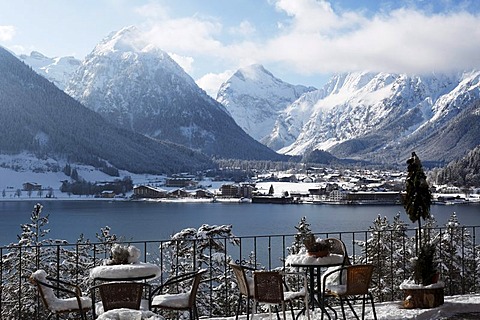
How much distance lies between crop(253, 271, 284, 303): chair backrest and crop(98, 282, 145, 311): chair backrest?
1.05m

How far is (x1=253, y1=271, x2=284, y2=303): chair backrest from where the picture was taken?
5141mm

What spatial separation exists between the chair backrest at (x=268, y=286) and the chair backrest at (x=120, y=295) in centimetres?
105

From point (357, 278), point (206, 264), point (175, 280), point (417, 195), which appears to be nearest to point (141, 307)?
point (175, 280)

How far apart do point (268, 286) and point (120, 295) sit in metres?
1.30

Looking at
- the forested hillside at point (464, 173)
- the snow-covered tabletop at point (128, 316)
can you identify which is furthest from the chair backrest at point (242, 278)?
the forested hillside at point (464, 173)

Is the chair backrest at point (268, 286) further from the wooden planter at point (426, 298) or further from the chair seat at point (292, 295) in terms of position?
the wooden planter at point (426, 298)

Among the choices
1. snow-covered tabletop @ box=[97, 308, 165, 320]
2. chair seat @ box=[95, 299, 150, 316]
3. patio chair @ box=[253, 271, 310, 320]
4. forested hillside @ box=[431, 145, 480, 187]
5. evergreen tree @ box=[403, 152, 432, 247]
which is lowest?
chair seat @ box=[95, 299, 150, 316]

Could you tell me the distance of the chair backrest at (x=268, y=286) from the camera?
5.14 meters

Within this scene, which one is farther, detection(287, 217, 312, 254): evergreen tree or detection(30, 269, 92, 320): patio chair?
detection(287, 217, 312, 254): evergreen tree

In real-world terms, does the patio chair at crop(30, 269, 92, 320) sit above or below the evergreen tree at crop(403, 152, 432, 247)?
below

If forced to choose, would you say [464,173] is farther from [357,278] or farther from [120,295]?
[120,295]

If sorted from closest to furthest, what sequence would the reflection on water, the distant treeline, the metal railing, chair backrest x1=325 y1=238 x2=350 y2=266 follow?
1. chair backrest x1=325 y1=238 x2=350 y2=266
2. the reflection on water
3. the metal railing
4. the distant treeline

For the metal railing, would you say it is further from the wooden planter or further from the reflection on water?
the reflection on water

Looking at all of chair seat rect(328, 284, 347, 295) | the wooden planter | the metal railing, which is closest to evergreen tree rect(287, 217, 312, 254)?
the metal railing
